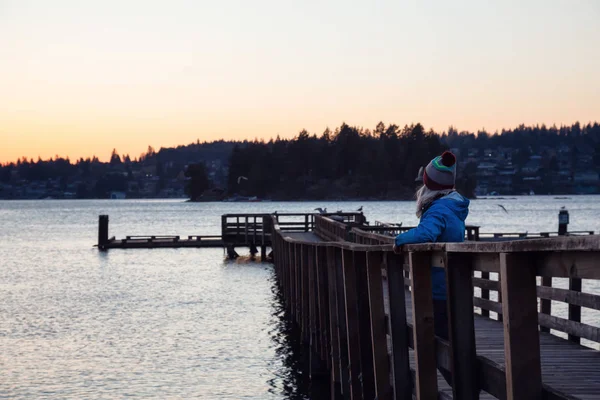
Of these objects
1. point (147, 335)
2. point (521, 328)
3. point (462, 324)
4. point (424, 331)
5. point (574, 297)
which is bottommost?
point (147, 335)

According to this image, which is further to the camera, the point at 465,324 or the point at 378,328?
the point at 378,328

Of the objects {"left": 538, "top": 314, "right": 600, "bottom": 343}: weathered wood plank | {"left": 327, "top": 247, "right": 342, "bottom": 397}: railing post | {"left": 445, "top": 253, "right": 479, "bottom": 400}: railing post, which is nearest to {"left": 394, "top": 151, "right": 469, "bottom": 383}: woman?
{"left": 445, "top": 253, "right": 479, "bottom": 400}: railing post

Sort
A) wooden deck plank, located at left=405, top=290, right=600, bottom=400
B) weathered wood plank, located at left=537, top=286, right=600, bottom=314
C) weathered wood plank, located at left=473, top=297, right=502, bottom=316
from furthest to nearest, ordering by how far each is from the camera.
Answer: weathered wood plank, located at left=473, top=297, right=502, bottom=316 → weathered wood plank, located at left=537, top=286, right=600, bottom=314 → wooden deck plank, located at left=405, top=290, right=600, bottom=400

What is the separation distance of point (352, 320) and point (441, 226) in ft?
14.1

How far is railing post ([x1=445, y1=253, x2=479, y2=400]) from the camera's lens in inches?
197

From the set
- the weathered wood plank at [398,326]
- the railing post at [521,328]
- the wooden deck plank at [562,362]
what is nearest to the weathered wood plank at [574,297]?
the wooden deck plank at [562,362]

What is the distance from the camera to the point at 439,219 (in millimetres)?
6445

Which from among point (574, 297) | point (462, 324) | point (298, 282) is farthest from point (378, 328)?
point (298, 282)

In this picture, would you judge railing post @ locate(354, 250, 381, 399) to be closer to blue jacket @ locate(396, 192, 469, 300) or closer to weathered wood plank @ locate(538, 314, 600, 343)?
weathered wood plank @ locate(538, 314, 600, 343)

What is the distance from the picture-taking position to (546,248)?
366 centimetres

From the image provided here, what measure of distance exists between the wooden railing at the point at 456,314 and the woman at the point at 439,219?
0.20 meters

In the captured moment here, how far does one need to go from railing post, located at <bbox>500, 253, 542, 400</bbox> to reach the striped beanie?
256 cm

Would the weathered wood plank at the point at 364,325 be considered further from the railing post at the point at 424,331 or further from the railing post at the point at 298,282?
the railing post at the point at 298,282

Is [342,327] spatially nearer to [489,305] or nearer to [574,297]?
[489,305]
